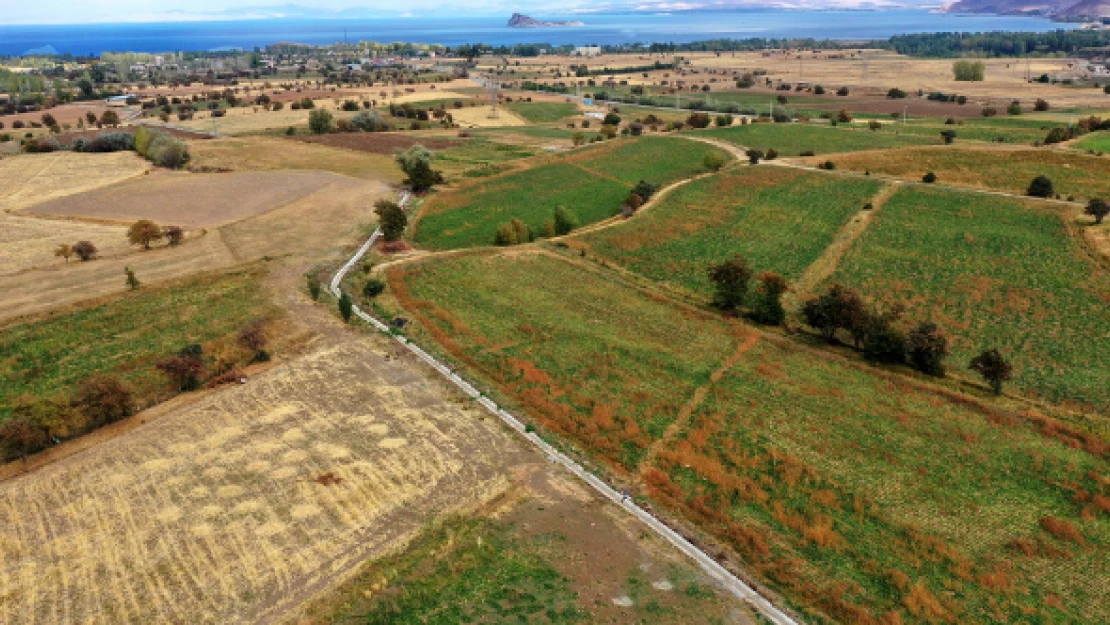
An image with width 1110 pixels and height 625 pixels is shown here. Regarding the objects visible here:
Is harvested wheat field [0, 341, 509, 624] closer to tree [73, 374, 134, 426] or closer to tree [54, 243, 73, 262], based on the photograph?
tree [73, 374, 134, 426]

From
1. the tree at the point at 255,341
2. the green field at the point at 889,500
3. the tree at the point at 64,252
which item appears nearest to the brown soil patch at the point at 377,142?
the tree at the point at 64,252

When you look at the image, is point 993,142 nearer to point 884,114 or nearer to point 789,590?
point 884,114

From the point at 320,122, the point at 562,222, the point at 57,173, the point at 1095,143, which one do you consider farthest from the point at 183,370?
the point at 1095,143

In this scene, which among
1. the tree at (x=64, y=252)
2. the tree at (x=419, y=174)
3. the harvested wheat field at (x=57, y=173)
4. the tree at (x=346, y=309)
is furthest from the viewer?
the tree at (x=419, y=174)

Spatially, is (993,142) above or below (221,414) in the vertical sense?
above

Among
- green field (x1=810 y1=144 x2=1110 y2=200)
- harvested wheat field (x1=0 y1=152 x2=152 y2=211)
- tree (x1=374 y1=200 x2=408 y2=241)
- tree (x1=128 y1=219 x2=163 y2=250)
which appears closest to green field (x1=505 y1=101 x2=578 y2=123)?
harvested wheat field (x1=0 y1=152 x2=152 y2=211)

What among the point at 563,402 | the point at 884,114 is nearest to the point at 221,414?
the point at 563,402

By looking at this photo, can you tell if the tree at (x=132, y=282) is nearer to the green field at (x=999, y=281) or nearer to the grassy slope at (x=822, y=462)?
the grassy slope at (x=822, y=462)
